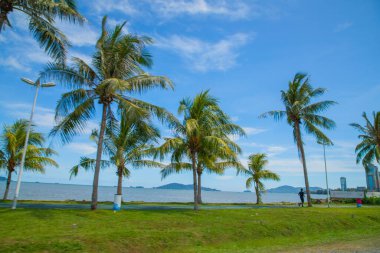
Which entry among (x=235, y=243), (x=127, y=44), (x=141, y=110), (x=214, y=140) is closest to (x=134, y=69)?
(x=127, y=44)

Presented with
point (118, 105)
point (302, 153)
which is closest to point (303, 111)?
point (302, 153)

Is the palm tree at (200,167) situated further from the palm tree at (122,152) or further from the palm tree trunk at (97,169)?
the palm tree trunk at (97,169)

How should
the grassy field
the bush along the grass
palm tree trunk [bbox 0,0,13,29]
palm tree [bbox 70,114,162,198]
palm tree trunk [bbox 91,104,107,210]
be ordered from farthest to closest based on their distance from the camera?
the bush along the grass
palm tree [bbox 70,114,162,198]
palm tree trunk [bbox 91,104,107,210]
palm tree trunk [bbox 0,0,13,29]
the grassy field

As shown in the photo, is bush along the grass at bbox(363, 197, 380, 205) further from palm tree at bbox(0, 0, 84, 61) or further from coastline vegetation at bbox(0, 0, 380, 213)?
palm tree at bbox(0, 0, 84, 61)

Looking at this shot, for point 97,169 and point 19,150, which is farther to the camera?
point 19,150

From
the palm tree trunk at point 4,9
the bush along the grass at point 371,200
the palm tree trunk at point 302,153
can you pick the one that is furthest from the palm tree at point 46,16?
the bush along the grass at point 371,200

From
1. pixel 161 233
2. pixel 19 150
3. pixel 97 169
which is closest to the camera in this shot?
pixel 161 233

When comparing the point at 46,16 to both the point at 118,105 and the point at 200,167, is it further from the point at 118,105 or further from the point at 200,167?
the point at 200,167

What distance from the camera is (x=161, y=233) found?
11008 millimetres

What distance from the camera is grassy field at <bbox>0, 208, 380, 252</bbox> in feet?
29.7

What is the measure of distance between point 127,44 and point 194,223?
9722 millimetres

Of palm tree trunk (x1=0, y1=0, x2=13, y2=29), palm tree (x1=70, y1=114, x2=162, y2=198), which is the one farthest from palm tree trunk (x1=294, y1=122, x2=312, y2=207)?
palm tree trunk (x1=0, y1=0, x2=13, y2=29)

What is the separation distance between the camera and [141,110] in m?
15.2

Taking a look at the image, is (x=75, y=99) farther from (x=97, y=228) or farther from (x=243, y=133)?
(x=243, y=133)
